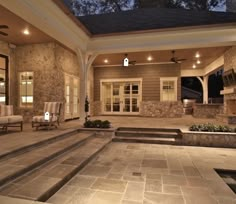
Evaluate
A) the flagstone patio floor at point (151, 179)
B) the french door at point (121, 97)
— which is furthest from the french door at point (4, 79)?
the french door at point (121, 97)

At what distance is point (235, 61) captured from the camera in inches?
280

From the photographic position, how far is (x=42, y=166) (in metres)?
3.26

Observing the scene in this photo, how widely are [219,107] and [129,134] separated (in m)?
6.61

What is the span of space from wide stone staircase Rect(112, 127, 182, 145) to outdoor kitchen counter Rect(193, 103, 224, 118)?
5.15m

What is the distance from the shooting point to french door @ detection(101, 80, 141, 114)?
11.0 m

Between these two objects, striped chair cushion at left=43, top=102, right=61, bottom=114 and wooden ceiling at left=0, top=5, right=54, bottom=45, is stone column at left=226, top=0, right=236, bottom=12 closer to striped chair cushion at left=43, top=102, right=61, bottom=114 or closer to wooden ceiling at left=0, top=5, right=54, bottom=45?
wooden ceiling at left=0, top=5, right=54, bottom=45

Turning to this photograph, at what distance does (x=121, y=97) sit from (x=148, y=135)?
5.55 metres

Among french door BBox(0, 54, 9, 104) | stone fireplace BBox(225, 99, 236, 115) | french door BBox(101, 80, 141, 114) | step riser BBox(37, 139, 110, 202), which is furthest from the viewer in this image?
french door BBox(101, 80, 141, 114)

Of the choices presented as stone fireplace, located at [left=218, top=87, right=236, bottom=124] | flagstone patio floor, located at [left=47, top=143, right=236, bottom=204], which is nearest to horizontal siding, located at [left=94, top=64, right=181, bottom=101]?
stone fireplace, located at [left=218, top=87, right=236, bottom=124]

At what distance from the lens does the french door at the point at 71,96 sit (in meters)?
8.27

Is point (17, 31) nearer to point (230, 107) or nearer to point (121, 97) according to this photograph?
point (121, 97)

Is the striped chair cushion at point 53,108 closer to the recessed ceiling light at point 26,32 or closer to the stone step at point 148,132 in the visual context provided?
the stone step at point 148,132

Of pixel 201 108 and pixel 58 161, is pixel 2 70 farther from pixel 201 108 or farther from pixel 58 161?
pixel 201 108

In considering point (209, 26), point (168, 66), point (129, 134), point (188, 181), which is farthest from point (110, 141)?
point (168, 66)
